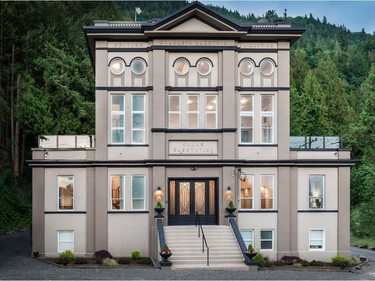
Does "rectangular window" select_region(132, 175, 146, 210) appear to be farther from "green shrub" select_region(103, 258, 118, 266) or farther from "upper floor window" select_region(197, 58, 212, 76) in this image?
"upper floor window" select_region(197, 58, 212, 76)

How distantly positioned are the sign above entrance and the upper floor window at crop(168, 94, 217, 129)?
2.59 ft

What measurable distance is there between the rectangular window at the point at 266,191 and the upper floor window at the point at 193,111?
361 centimetres

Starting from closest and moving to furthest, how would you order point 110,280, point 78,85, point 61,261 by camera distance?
1. point 110,280
2. point 61,261
3. point 78,85

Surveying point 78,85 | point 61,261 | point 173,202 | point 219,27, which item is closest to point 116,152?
point 173,202

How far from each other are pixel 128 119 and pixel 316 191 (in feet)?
32.4

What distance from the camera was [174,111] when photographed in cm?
3030

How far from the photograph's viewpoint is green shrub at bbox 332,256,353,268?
27.9m

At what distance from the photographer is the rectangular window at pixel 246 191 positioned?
99.8ft

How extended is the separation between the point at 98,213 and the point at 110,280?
23.7 feet

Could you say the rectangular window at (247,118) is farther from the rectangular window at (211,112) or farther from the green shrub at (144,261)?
the green shrub at (144,261)

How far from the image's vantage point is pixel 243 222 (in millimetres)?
30250

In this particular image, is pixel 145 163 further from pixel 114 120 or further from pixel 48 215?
pixel 48 215

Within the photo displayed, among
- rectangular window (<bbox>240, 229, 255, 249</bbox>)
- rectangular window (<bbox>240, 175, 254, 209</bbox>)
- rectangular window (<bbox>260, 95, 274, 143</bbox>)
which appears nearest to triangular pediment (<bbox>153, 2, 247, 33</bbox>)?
rectangular window (<bbox>260, 95, 274, 143</bbox>)

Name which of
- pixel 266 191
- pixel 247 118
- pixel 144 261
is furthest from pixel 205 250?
pixel 247 118
